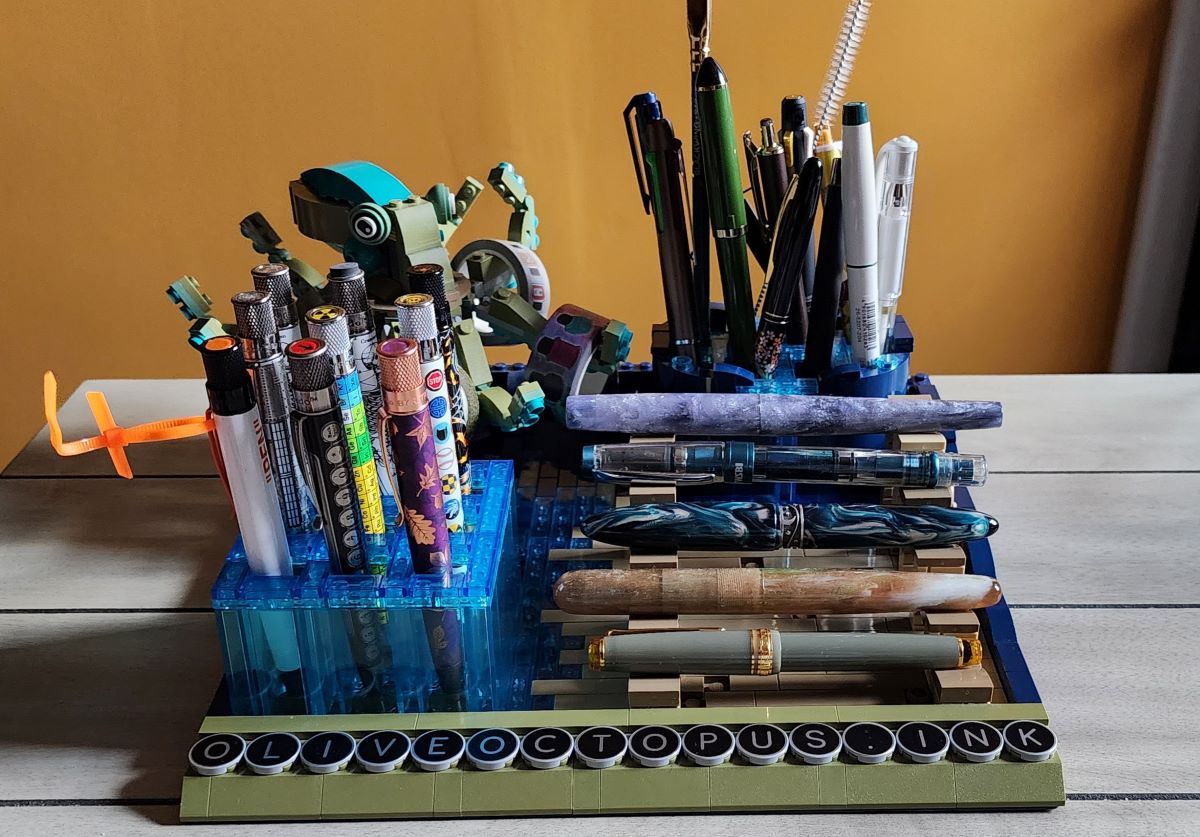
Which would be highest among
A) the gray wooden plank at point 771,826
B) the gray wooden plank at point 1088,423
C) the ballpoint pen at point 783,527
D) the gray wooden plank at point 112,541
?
the ballpoint pen at point 783,527

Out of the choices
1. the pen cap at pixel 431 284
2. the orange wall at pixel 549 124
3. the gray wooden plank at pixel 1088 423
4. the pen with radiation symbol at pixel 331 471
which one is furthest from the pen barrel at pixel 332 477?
the orange wall at pixel 549 124

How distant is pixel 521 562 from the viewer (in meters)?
0.70

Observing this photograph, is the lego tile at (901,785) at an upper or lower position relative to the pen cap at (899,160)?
lower

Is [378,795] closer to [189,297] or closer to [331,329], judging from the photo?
[331,329]

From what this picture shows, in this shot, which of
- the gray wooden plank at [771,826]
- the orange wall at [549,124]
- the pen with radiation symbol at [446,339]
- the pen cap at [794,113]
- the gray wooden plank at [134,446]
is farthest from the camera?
the orange wall at [549,124]

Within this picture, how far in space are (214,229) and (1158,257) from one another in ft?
3.93

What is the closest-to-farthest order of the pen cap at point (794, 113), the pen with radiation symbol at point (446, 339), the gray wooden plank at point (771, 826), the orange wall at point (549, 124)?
the gray wooden plank at point (771, 826) < the pen with radiation symbol at point (446, 339) < the pen cap at point (794, 113) < the orange wall at point (549, 124)

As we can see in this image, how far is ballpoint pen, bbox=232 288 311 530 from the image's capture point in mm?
593

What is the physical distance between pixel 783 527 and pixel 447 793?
239 millimetres

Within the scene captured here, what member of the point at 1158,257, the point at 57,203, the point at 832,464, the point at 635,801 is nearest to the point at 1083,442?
the point at 832,464

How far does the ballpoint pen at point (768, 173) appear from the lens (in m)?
0.73

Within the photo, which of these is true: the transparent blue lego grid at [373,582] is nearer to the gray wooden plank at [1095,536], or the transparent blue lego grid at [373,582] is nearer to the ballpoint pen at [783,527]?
the ballpoint pen at [783,527]

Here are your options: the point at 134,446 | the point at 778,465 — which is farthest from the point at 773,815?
the point at 134,446

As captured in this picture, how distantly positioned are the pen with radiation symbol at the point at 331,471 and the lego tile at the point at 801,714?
208mm
